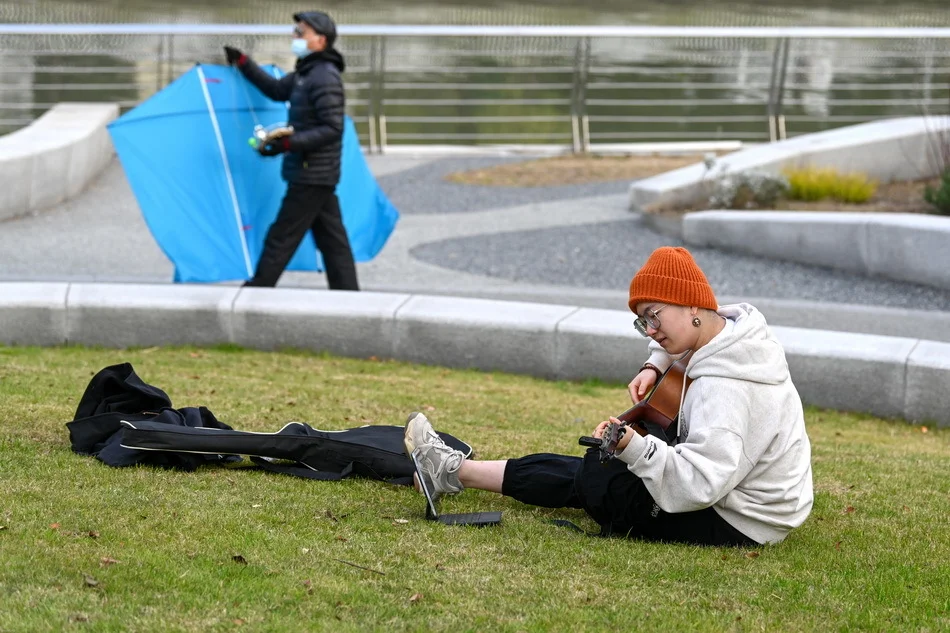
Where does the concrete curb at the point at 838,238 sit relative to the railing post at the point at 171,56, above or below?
below

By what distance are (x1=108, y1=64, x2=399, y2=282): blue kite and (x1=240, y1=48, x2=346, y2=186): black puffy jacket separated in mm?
557

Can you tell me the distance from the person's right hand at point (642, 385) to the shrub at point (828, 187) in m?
8.57

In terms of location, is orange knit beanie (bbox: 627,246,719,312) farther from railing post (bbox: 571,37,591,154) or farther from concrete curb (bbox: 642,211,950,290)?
railing post (bbox: 571,37,591,154)

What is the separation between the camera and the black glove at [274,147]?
866 centimetres

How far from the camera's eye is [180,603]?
3.62m

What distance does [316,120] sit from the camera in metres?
8.70

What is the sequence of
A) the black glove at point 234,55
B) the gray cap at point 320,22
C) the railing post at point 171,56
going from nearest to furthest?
the gray cap at point 320,22, the black glove at point 234,55, the railing post at point 171,56

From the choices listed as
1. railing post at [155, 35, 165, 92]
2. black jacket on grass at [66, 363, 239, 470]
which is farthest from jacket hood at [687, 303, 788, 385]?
railing post at [155, 35, 165, 92]

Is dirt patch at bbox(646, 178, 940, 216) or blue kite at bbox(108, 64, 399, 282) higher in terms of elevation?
blue kite at bbox(108, 64, 399, 282)

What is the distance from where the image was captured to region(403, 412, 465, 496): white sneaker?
4.75m

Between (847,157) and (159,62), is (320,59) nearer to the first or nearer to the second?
(847,157)

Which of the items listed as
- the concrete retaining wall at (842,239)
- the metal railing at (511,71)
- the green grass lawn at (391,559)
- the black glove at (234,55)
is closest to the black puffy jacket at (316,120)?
the black glove at (234,55)

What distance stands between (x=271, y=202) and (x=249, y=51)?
28.4 ft

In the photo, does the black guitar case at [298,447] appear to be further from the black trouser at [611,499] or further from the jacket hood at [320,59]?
the jacket hood at [320,59]
